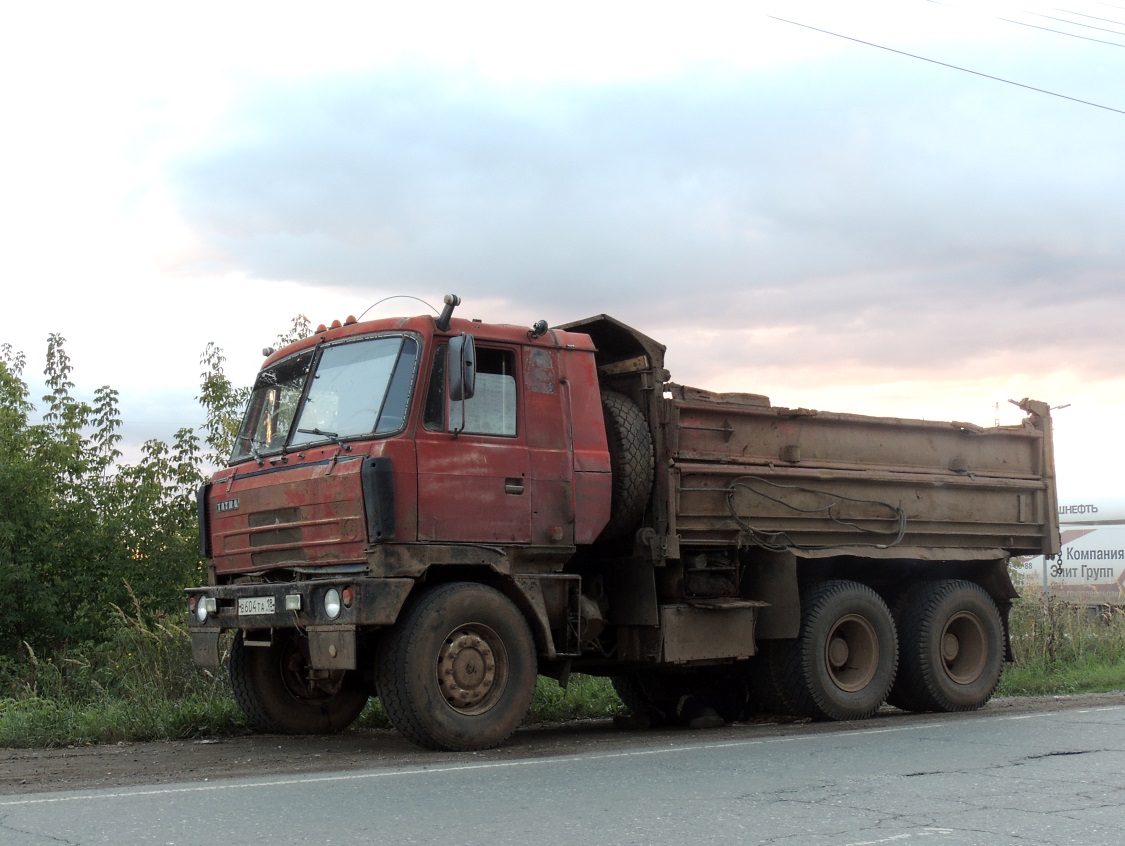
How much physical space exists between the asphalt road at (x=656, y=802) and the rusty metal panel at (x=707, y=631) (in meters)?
1.53

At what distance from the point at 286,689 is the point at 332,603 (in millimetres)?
1966

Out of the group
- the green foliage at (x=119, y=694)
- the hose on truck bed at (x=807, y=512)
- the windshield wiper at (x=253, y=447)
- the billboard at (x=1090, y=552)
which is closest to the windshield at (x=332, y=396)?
the windshield wiper at (x=253, y=447)

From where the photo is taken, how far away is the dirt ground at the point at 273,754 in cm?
778

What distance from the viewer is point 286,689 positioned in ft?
33.4

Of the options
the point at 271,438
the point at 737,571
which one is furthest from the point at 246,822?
the point at 737,571

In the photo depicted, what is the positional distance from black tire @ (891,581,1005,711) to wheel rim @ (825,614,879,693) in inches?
25.4

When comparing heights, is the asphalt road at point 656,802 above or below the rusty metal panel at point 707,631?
below

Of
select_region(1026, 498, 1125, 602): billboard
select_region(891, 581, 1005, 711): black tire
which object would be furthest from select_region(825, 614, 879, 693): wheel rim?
select_region(1026, 498, 1125, 602): billboard

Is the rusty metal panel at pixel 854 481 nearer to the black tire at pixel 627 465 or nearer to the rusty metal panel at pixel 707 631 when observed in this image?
the black tire at pixel 627 465

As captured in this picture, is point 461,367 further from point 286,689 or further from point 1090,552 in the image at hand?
point 1090,552

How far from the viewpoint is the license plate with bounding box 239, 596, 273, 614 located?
29.6ft

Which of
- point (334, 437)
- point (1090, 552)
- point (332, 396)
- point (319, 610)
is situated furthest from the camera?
point (1090, 552)

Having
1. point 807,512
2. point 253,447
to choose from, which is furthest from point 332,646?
point 807,512

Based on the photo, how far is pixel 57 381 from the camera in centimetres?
1814
